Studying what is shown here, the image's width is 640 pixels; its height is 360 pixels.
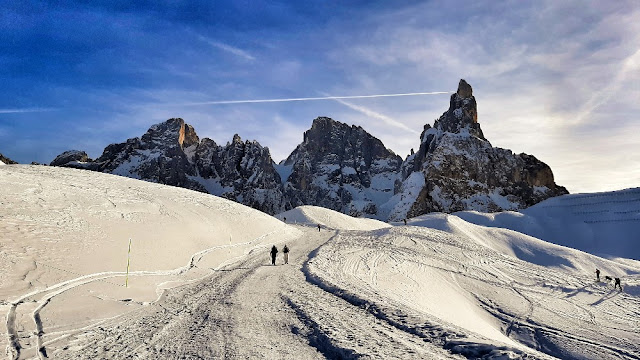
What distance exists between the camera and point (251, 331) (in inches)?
318

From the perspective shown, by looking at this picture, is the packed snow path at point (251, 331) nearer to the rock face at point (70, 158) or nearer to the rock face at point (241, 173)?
the rock face at point (241, 173)

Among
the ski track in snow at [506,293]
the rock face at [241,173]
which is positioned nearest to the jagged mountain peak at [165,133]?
the rock face at [241,173]

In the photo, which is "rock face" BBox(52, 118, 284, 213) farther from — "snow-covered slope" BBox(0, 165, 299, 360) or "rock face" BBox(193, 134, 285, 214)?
"snow-covered slope" BBox(0, 165, 299, 360)

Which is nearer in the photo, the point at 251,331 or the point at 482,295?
the point at 251,331

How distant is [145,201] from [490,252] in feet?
103

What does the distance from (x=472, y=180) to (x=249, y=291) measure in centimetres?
10745

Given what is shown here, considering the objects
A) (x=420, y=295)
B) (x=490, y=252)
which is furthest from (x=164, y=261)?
(x=490, y=252)

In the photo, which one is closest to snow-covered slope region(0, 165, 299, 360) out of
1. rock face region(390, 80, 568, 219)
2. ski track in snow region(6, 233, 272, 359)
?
ski track in snow region(6, 233, 272, 359)

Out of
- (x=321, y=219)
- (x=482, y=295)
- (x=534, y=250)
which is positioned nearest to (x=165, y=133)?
(x=321, y=219)

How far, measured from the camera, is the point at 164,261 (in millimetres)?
18516

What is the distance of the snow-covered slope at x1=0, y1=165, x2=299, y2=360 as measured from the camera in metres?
11.1

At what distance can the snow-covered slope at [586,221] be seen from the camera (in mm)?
75938

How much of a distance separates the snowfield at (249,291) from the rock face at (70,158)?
152 meters

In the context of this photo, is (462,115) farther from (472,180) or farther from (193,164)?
(193,164)
